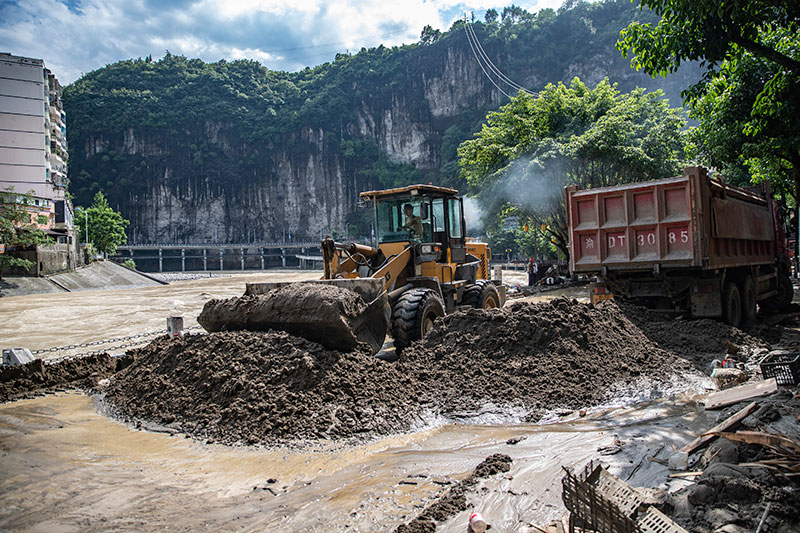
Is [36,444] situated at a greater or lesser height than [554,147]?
lesser

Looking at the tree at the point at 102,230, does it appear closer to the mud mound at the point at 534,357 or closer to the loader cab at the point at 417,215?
the loader cab at the point at 417,215

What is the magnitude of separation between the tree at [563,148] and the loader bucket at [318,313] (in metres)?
15.4

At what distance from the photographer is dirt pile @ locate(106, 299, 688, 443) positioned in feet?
17.6

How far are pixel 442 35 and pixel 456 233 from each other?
14111 cm

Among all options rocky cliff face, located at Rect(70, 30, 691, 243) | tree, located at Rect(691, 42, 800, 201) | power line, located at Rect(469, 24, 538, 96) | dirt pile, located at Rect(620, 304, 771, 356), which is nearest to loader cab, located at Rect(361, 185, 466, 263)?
dirt pile, located at Rect(620, 304, 771, 356)

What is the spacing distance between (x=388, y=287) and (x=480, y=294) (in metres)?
2.38

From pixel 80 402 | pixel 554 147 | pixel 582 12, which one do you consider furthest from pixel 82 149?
pixel 80 402

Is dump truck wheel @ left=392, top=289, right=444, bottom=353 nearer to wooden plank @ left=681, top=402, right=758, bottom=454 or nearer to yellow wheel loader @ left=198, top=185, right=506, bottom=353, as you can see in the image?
yellow wheel loader @ left=198, top=185, right=506, bottom=353

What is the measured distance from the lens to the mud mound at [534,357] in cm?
613

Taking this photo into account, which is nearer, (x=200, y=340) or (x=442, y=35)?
(x=200, y=340)

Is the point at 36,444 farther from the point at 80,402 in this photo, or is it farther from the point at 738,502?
the point at 738,502

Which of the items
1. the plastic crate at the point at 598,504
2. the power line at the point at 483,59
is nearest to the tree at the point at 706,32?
the plastic crate at the point at 598,504

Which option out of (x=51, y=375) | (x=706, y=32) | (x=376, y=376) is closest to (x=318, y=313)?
(x=376, y=376)

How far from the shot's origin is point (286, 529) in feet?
11.2
